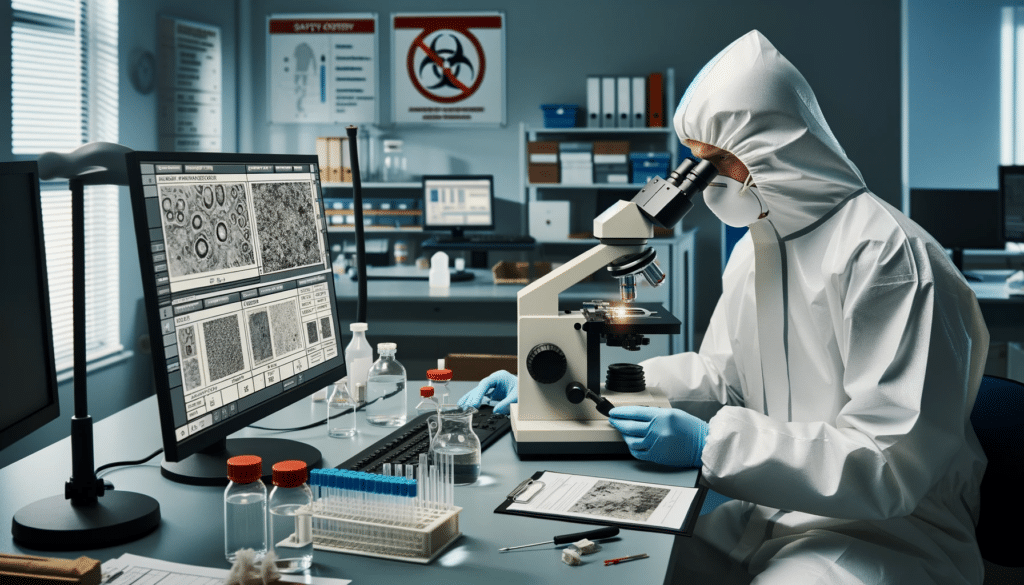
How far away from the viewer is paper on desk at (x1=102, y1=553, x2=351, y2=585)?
88 cm

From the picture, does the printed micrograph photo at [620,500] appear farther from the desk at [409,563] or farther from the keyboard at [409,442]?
the keyboard at [409,442]

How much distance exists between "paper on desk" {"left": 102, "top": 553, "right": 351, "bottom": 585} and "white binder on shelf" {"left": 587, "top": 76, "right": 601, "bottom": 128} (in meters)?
3.91

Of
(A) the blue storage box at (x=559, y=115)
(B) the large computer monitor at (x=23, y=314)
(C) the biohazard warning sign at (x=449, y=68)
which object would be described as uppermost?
(C) the biohazard warning sign at (x=449, y=68)

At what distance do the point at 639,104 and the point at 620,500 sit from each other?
144 inches

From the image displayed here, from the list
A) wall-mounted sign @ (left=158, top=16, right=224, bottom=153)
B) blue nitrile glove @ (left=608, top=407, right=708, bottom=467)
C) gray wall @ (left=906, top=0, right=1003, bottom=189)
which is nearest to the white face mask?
blue nitrile glove @ (left=608, top=407, right=708, bottom=467)

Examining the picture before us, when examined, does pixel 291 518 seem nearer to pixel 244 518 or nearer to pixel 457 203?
pixel 244 518

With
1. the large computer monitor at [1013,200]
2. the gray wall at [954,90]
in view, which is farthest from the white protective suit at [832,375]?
the gray wall at [954,90]

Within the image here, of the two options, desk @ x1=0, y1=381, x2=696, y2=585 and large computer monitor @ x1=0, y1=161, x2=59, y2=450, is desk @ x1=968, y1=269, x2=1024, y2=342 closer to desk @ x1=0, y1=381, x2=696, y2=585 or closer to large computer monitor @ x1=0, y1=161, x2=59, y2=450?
desk @ x1=0, y1=381, x2=696, y2=585

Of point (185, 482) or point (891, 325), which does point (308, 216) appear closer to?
point (185, 482)

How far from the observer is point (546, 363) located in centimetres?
135

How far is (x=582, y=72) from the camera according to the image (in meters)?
4.80

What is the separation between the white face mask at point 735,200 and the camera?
1437 millimetres

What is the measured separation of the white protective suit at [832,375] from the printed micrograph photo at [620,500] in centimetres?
13

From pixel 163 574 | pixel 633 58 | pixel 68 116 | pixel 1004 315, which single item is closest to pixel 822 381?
pixel 163 574
